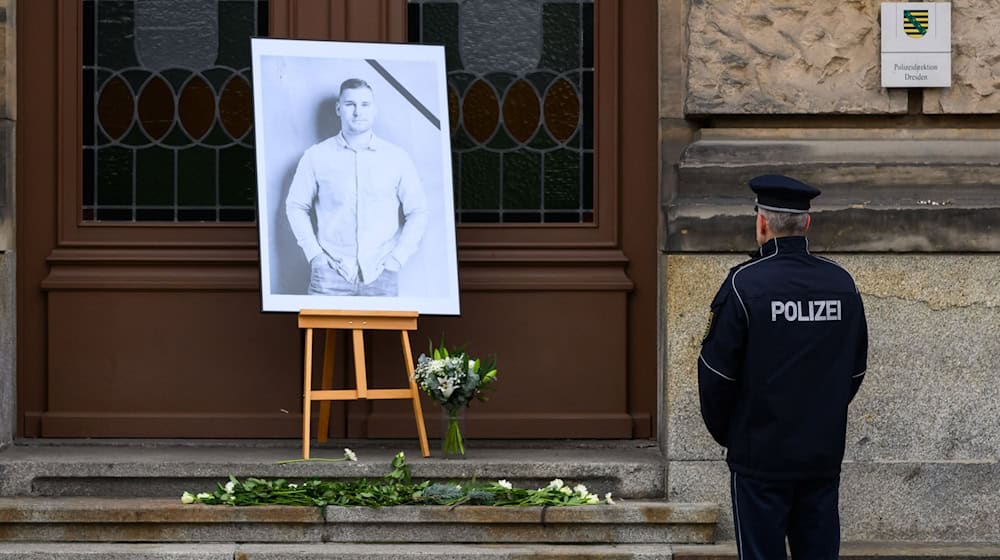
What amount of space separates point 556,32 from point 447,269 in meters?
1.45

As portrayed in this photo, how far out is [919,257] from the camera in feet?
24.1

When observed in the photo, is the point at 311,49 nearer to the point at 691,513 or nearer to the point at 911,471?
the point at 691,513

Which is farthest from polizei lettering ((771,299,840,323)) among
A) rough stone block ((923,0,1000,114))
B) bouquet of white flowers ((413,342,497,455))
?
rough stone block ((923,0,1000,114))

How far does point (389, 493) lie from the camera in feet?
23.4

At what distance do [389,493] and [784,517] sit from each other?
7.35 feet

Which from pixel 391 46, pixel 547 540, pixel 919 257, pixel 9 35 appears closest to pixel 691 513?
pixel 547 540

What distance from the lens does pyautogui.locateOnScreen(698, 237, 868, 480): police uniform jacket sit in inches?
212

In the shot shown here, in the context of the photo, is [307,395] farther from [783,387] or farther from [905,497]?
[905,497]

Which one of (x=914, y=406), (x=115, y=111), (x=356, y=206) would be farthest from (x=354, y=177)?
(x=914, y=406)

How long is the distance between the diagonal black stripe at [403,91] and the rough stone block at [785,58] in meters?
1.23

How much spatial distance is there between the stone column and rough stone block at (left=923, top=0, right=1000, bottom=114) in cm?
446

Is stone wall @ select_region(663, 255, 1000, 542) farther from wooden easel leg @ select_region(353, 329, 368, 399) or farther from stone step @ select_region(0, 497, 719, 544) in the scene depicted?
wooden easel leg @ select_region(353, 329, 368, 399)

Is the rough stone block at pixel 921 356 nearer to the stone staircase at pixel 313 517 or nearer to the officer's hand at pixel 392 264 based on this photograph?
the stone staircase at pixel 313 517

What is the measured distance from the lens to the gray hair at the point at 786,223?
18.0ft
